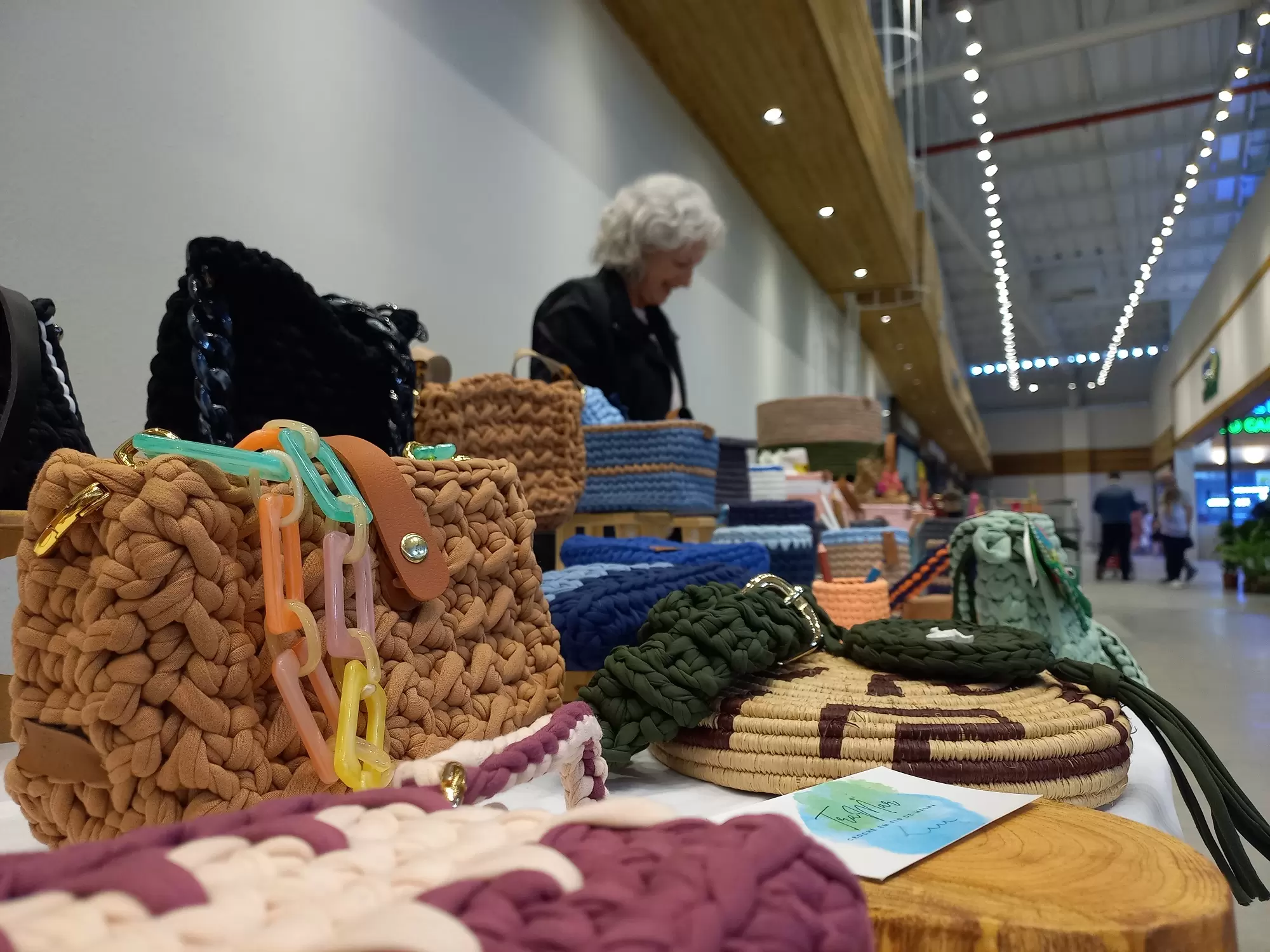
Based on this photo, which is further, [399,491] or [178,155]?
[178,155]

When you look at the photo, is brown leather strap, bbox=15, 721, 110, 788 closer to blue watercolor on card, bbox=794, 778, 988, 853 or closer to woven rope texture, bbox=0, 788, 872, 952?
woven rope texture, bbox=0, 788, 872, 952

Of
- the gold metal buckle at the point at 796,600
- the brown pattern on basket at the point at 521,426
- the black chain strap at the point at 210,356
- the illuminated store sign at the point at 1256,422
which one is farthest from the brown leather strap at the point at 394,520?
the illuminated store sign at the point at 1256,422

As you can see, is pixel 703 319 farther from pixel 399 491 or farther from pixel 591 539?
pixel 399 491

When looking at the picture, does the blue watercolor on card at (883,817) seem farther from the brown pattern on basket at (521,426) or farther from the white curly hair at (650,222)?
the white curly hair at (650,222)

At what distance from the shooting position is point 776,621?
0.70 metres

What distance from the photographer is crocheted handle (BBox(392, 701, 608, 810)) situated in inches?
16.6

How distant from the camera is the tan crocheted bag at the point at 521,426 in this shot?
1.13 meters

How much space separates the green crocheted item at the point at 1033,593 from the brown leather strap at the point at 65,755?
2.76ft

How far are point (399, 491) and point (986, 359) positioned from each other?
18.2m

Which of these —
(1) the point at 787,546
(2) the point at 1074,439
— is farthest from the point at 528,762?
(2) the point at 1074,439

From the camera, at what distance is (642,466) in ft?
4.65

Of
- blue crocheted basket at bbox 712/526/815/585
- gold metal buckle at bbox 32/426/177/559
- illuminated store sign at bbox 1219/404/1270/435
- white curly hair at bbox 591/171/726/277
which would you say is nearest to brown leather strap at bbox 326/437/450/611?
gold metal buckle at bbox 32/426/177/559

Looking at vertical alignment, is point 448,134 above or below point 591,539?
above

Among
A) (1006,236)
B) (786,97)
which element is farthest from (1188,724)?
(1006,236)
